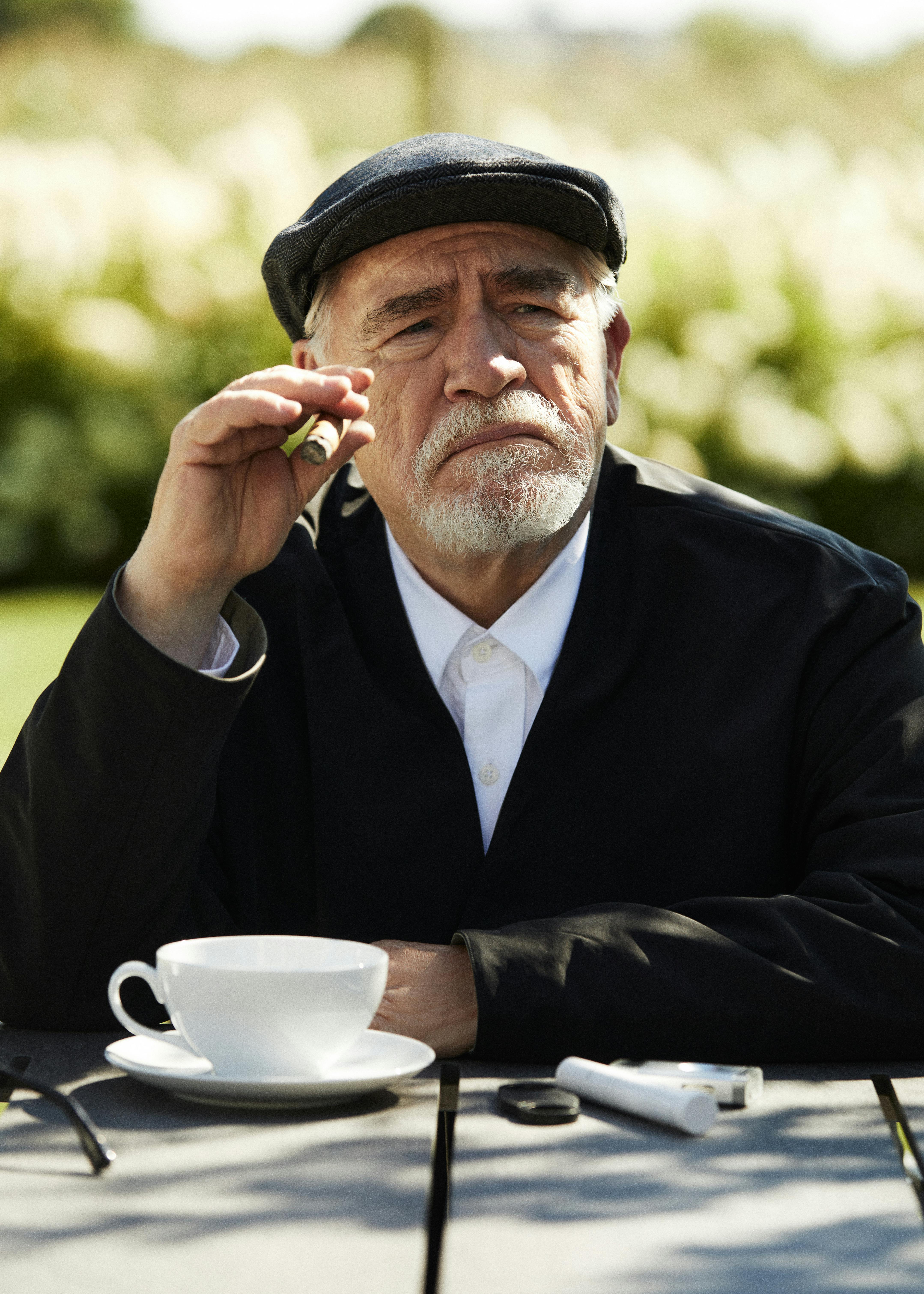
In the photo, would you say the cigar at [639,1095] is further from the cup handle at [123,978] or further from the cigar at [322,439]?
the cigar at [322,439]

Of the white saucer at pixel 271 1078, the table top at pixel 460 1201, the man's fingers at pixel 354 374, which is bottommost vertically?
the table top at pixel 460 1201

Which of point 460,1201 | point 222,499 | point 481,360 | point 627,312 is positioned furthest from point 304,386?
point 627,312

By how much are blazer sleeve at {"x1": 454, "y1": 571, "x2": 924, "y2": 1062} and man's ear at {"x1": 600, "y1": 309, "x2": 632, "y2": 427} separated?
0.95 metres

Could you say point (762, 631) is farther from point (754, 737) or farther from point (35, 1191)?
point (35, 1191)

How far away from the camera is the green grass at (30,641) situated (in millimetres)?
5672

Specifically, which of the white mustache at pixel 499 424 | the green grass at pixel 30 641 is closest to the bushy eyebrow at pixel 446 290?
the white mustache at pixel 499 424

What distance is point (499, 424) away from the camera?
2.23 meters

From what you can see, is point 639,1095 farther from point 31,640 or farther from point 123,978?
point 31,640

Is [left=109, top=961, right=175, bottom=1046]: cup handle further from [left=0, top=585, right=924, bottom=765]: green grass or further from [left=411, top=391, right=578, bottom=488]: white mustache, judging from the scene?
[left=0, top=585, right=924, bottom=765]: green grass

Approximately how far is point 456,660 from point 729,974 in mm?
870

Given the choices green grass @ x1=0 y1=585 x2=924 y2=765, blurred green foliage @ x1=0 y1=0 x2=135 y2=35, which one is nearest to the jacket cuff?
green grass @ x1=0 y1=585 x2=924 y2=765

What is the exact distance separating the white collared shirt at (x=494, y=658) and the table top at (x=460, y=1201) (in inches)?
34.3

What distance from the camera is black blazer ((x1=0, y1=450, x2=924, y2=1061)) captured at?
1.60 metres

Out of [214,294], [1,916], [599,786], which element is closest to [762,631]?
[599,786]
